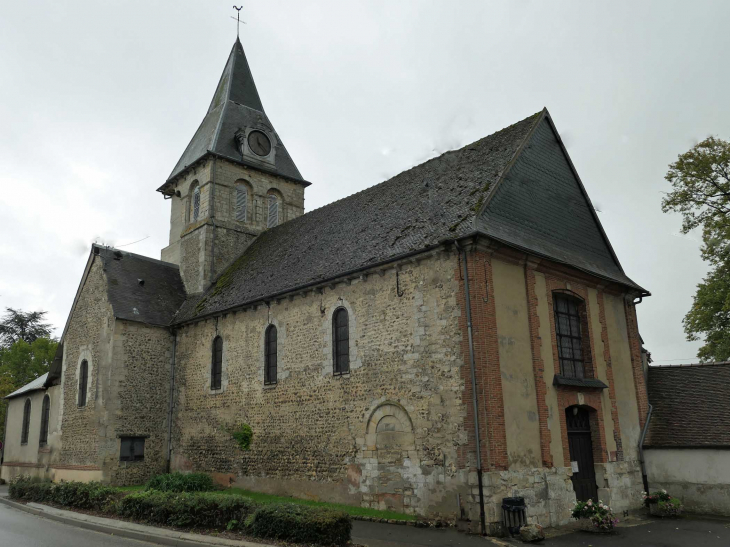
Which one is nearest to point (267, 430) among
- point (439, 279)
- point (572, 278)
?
point (439, 279)

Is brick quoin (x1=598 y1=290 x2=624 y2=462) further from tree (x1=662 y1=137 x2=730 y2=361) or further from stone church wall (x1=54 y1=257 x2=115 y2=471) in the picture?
stone church wall (x1=54 y1=257 x2=115 y2=471)

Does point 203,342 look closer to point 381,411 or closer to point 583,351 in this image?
point 381,411

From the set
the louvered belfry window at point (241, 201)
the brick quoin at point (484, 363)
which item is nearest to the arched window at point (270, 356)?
the brick quoin at point (484, 363)

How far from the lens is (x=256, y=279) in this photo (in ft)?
68.4

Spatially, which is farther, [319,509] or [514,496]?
[514,496]

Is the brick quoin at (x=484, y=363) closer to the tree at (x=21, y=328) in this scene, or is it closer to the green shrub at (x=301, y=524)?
the green shrub at (x=301, y=524)

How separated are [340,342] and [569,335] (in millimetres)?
6154

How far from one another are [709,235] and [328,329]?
48.9ft

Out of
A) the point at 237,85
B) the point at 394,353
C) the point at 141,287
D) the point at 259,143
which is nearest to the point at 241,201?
the point at 259,143

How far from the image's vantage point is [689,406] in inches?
651

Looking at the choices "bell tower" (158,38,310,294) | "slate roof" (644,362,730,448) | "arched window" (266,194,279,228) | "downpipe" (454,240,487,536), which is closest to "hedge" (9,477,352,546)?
"downpipe" (454,240,487,536)

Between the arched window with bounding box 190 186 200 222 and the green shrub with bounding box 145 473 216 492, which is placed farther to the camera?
the arched window with bounding box 190 186 200 222

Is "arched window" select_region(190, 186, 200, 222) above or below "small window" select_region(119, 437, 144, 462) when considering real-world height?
above

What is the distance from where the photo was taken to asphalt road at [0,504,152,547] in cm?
1088
